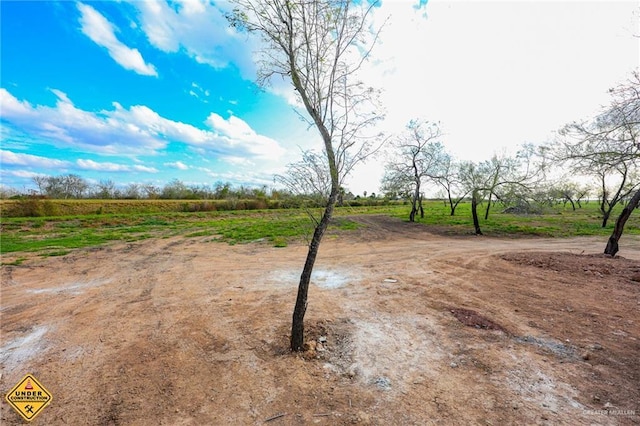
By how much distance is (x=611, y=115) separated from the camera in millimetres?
8562

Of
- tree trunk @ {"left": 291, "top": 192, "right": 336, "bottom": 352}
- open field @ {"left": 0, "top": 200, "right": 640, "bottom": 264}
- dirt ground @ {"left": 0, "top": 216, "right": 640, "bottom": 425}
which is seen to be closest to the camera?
dirt ground @ {"left": 0, "top": 216, "right": 640, "bottom": 425}

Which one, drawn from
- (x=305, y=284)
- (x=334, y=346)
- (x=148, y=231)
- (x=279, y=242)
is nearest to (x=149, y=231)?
(x=148, y=231)

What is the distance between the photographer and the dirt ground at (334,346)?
2877 mm

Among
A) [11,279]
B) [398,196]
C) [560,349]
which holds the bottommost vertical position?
[11,279]

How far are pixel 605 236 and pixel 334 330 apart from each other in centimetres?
2078

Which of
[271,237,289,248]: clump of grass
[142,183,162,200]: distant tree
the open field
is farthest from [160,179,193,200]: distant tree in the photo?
[271,237,289,248]: clump of grass

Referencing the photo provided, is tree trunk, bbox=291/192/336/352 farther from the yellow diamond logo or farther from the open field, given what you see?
the yellow diamond logo

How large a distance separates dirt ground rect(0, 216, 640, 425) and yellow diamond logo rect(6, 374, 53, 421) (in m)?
0.09

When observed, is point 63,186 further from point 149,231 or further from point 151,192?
point 149,231

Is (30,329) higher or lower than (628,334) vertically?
lower

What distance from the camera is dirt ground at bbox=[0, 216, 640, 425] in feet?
9.44

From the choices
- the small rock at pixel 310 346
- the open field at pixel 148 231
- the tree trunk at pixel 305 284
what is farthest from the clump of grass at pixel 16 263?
the small rock at pixel 310 346

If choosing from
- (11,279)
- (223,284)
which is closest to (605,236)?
(223,284)

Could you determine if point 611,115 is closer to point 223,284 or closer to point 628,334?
point 628,334
